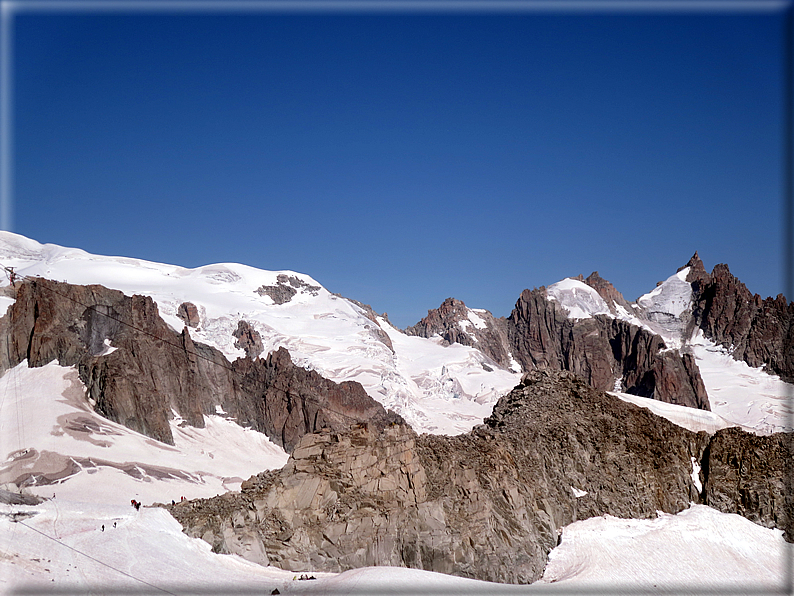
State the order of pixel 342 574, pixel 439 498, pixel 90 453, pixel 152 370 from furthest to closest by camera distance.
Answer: pixel 152 370 → pixel 90 453 → pixel 439 498 → pixel 342 574

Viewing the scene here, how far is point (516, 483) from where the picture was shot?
47312mm

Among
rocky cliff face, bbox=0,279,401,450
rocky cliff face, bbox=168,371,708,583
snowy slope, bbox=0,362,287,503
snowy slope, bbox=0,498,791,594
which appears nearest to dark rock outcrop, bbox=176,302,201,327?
rocky cliff face, bbox=0,279,401,450

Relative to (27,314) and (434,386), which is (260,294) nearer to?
(434,386)

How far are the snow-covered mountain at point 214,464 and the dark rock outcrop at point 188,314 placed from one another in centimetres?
134

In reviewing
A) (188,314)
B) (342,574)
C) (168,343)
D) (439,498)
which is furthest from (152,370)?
(342,574)

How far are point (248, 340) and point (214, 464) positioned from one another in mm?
51106

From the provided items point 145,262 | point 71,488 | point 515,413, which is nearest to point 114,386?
point 71,488

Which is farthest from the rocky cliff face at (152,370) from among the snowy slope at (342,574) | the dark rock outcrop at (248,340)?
the snowy slope at (342,574)

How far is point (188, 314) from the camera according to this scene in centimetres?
15938

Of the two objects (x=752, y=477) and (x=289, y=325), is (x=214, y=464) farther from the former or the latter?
(x=752, y=477)

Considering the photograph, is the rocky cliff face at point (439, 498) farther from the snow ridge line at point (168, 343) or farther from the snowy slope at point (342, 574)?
the snow ridge line at point (168, 343)

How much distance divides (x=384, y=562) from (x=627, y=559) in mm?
14739

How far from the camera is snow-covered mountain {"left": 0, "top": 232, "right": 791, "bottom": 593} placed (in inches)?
1369

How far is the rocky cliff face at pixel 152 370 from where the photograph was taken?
371 ft
